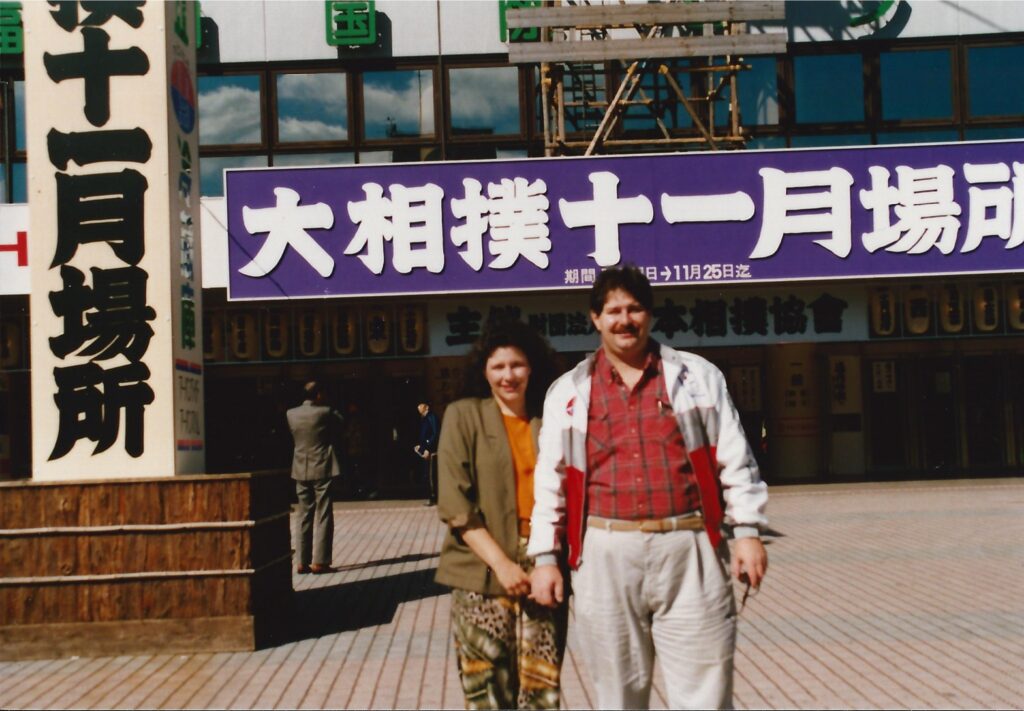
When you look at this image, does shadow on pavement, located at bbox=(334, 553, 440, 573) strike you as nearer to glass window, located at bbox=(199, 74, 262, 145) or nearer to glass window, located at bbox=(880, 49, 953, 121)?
glass window, located at bbox=(199, 74, 262, 145)

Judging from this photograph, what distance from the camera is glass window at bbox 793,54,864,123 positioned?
65.9 ft

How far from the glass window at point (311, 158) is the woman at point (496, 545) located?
51.4 ft

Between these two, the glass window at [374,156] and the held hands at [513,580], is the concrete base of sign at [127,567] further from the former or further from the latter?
the glass window at [374,156]

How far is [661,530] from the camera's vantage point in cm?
401

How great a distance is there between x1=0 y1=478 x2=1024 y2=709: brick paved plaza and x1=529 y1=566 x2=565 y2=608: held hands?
224 cm

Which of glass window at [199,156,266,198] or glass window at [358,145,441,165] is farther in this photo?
glass window at [199,156,266,198]

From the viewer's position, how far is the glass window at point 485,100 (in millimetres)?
19750

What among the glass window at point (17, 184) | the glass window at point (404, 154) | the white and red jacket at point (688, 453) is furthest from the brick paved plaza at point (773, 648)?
the glass window at point (17, 184)

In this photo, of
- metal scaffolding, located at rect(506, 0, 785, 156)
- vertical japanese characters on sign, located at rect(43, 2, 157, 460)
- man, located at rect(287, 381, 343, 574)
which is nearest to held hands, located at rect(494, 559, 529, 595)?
vertical japanese characters on sign, located at rect(43, 2, 157, 460)

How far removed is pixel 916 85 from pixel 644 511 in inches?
712

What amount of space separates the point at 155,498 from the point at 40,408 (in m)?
1.02

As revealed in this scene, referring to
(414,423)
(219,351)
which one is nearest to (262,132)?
(219,351)

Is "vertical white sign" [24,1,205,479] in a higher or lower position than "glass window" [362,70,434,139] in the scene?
lower

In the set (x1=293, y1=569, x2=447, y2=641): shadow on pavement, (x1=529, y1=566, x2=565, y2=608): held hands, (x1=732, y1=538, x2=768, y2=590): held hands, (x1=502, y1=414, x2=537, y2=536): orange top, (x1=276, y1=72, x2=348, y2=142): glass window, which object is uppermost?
(x1=276, y1=72, x2=348, y2=142): glass window
